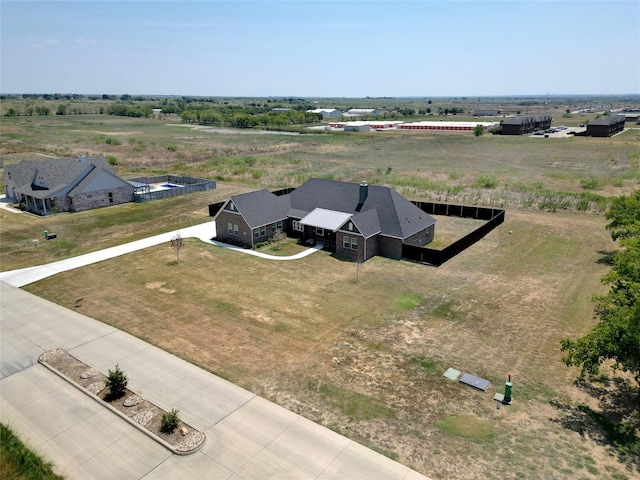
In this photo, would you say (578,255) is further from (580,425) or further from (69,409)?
(69,409)

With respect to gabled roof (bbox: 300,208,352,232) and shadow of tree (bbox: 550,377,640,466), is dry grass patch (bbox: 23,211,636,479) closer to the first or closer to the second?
shadow of tree (bbox: 550,377,640,466)

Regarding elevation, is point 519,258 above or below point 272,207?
below

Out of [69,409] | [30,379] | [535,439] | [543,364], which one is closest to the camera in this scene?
[535,439]

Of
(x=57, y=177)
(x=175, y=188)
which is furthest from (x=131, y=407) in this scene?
(x=175, y=188)

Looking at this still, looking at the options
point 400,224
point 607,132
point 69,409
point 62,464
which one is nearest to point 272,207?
point 400,224

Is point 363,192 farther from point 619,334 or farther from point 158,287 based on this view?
point 619,334
